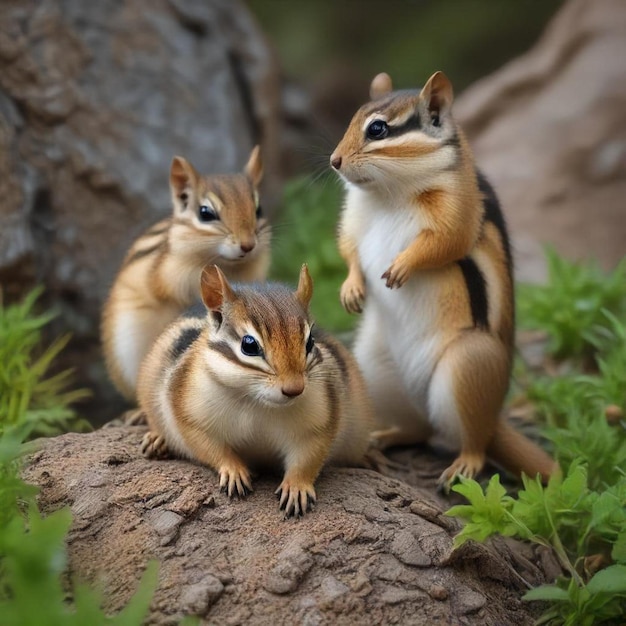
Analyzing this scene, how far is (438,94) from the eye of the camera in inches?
176

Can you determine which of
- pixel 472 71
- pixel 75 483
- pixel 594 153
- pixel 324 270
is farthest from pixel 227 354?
pixel 472 71

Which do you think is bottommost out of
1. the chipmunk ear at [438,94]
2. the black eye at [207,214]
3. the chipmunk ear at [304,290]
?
the chipmunk ear at [304,290]

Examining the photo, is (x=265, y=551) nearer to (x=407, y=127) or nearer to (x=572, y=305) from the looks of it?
(x=407, y=127)

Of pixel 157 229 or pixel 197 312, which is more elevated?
pixel 157 229

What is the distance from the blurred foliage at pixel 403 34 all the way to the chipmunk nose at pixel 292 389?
8.92 m

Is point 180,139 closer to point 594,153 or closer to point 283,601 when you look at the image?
point 594,153

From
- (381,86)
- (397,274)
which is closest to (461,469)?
(397,274)

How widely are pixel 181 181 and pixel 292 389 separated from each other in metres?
2.14

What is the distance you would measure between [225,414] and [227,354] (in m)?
0.30

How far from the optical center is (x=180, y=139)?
7727 mm

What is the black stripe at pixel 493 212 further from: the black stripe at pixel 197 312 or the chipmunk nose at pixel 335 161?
the black stripe at pixel 197 312

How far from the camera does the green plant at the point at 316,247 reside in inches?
284

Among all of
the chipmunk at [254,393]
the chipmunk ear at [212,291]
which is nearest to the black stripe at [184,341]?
the chipmunk at [254,393]

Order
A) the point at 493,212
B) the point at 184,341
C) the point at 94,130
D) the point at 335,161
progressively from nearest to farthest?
the point at 184,341, the point at 335,161, the point at 493,212, the point at 94,130
